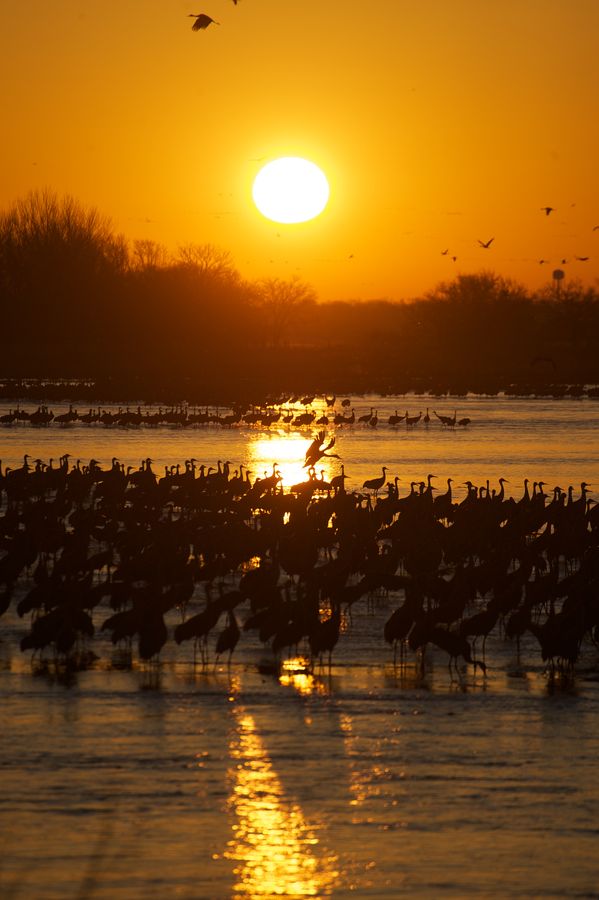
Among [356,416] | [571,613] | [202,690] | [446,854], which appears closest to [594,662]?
[571,613]

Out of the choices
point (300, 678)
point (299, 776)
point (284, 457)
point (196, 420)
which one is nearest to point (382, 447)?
point (284, 457)

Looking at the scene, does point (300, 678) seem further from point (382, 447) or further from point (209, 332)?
point (209, 332)

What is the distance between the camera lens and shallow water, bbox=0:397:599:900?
7531 millimetres

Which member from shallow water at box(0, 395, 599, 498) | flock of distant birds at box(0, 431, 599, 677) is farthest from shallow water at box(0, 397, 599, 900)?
shallow water at box(0, 395, 599, 498)

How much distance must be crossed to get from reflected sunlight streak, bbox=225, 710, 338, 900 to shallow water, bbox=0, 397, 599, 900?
16mm

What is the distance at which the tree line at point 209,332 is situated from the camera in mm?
83062

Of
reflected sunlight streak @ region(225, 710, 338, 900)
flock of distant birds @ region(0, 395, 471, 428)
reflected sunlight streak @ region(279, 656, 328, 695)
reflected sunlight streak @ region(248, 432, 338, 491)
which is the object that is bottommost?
reflected sunlight streak @ region(225, 710, 338, 900)

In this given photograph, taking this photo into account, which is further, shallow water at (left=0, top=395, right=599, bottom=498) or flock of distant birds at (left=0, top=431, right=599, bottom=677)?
shallow water at (left=0, top=395, right=599, bottom=498)

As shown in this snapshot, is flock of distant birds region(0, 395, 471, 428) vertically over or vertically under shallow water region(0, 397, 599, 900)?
over

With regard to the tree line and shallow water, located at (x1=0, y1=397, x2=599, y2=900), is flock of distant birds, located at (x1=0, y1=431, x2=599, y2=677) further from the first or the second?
the tree line

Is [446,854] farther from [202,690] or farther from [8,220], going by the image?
[8,220]

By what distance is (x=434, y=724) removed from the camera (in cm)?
1031

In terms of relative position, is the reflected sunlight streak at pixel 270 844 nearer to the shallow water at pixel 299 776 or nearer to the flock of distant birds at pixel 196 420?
the shallow water at pixel 299 776

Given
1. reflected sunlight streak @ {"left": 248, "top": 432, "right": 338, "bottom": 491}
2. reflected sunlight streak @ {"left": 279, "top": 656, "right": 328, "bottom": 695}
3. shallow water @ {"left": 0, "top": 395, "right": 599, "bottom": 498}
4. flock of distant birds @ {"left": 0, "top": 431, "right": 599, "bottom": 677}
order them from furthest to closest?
1. shallow water @ {"left": 0, "top": 395, "right": 599, "bottom": 498}
2. reflected sunlight streak @ {"left": 248, "top": 432, "right": 338, "bottom": 491}
3. flock of distant birds @ {"left": 0, "top": 431, "right": 599, "bottom": 677}
4. reflected sunlight streak @ {"left": 279, "top": 656, "right": 328, "bottom": 695}
